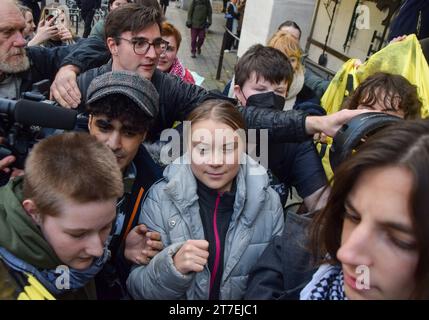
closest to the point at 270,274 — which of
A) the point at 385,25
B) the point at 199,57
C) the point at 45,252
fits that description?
the point at 45,252

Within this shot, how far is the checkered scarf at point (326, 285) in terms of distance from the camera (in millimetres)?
1214

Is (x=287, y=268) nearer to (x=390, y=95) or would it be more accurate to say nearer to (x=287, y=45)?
(x=390, y=95)

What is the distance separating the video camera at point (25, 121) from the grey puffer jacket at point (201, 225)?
1.51 ft

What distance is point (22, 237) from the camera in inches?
45.1

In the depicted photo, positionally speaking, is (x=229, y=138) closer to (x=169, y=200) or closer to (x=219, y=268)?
(x=169, y=200)

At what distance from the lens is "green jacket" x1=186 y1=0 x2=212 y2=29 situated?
1024cm

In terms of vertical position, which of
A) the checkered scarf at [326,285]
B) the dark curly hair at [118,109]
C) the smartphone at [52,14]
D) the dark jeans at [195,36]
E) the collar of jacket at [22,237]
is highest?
the smartphone at [52,14]

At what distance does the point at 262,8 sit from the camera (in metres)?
7.62

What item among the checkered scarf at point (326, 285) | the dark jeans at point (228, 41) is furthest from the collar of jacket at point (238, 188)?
the dark jeans at point (228, 41)

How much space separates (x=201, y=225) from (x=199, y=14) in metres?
9.73

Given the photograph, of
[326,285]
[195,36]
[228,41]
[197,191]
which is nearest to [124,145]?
[197,191]

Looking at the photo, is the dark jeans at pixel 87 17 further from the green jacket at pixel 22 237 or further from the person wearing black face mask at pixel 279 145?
the green jacket at pixel 22 237

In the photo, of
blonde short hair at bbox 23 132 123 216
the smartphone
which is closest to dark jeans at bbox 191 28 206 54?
the smartphone

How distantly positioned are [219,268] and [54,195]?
2.25ft
